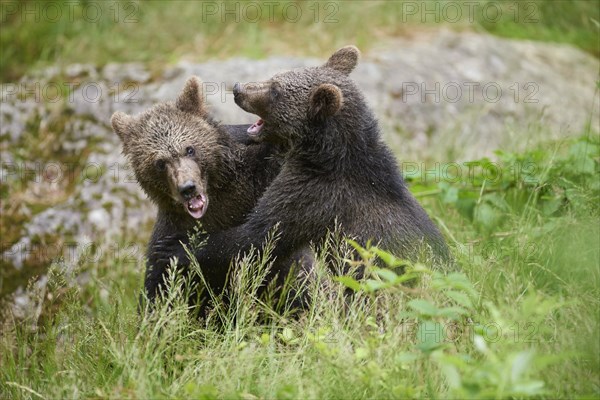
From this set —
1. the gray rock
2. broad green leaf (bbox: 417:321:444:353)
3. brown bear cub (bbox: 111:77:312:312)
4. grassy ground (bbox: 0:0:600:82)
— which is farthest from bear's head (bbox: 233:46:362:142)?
grassy ground (bbox: 0:0:600:82)

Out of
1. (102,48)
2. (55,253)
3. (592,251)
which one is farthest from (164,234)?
(102,48)

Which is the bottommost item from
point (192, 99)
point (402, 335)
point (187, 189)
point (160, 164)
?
point (402, 335)

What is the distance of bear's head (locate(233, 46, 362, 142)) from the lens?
5.25m

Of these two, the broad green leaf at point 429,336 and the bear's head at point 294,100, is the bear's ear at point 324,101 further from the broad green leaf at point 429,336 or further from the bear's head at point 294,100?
the broad green leaf at point 429,336

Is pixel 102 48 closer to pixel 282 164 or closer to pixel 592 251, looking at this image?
pixel 282 164

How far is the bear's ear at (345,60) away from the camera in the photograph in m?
5.74

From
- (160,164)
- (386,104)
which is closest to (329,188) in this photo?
(160,164)

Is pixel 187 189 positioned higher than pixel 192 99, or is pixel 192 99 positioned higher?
pixel 192 99

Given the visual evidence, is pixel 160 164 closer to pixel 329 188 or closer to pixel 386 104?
pixel 329 188

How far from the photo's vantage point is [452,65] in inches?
396

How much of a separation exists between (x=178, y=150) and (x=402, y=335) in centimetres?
206

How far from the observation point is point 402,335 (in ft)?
13.9

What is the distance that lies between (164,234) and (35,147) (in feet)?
11.5

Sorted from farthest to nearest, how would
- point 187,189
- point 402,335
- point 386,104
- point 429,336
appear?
1. point 386,104
2. point 187,189
3. point 402,335
4. point 429,336
